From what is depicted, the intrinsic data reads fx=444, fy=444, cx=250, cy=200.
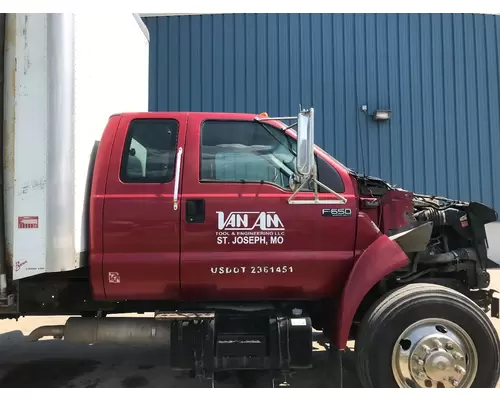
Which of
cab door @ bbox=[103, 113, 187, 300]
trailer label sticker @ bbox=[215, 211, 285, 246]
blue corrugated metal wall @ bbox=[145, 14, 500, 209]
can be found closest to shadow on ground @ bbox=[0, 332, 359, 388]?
cab door @ bbox=[103, 113, 187, 300]

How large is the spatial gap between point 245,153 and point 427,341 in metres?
2.01

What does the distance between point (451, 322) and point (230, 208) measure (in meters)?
1.89

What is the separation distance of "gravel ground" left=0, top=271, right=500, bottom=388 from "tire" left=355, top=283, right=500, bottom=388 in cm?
58

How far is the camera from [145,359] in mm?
4934

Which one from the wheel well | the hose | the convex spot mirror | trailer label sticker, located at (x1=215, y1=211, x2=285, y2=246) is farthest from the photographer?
the hose

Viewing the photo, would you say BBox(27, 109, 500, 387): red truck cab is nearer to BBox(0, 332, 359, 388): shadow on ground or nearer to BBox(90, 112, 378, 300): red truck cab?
BBox(90, 112, 378, 300): red truck cab

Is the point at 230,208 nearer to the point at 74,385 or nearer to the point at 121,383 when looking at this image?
the point at 121,383

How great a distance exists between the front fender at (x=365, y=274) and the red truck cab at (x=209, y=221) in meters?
0.12

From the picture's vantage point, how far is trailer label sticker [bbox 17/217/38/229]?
3.26 metres

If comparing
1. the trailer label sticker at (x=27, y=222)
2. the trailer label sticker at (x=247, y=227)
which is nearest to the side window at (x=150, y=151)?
the trailer label sticker at (x=247, y=227)

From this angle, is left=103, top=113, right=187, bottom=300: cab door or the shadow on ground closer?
left=103, top=113, right=187, bottom=300: cab door

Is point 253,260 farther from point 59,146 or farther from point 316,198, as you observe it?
point 59,146

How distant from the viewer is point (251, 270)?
3488mm
